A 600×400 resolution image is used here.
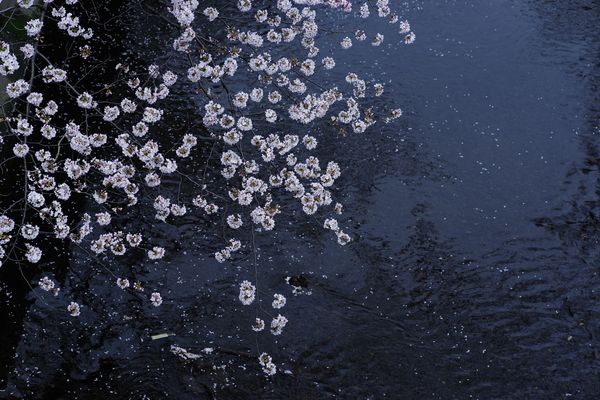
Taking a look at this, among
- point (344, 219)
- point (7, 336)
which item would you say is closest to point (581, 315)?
point (344, 219)

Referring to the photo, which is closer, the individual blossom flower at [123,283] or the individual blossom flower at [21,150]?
the individual blossom flower at [21,150]

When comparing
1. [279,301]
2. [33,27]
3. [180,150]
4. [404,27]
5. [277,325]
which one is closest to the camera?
[33,27]

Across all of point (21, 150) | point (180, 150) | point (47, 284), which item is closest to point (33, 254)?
point (47, 284)

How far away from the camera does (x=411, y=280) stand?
24.8 ft

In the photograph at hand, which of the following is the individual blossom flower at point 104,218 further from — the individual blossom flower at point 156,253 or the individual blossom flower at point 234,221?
the individual blossom flower at point 234,221

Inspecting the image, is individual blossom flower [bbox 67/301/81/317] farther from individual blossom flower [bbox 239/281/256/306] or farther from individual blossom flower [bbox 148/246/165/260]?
individual blossom flower [bbox 239/281/256/306]

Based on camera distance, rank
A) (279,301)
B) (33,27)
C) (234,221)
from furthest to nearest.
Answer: (234,221) < (279,301) < (33,27)

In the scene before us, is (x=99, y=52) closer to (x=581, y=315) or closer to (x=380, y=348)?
(x=380, y=348)

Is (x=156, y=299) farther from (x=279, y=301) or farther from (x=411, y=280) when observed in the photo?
(x=411, y=280)

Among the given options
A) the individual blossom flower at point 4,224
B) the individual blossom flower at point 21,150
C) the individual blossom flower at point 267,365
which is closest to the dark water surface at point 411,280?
the individual blossom flower at point 267,365

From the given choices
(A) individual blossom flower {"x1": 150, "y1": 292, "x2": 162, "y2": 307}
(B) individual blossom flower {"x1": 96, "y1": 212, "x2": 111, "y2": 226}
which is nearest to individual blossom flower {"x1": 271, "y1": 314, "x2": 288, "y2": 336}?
(A) individual blossom flower {"x1": 150, "y1": 292, "x2": 162, "y2": 307}

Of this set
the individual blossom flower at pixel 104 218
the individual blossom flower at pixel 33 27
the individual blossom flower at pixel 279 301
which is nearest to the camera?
the individual blossom flower at pixel 33 27

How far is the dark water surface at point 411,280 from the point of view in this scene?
6.62 m

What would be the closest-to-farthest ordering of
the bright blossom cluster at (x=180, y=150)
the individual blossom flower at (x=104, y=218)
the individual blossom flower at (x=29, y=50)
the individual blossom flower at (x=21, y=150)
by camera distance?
1. the individual blossom flower at (x=21, y=150)
2. the individual blossom flower at (x=29, y=50)
3. the bright blossom cluster at (x=180, y=150)
4. the individual blossom flower at (x=104, y=218)
